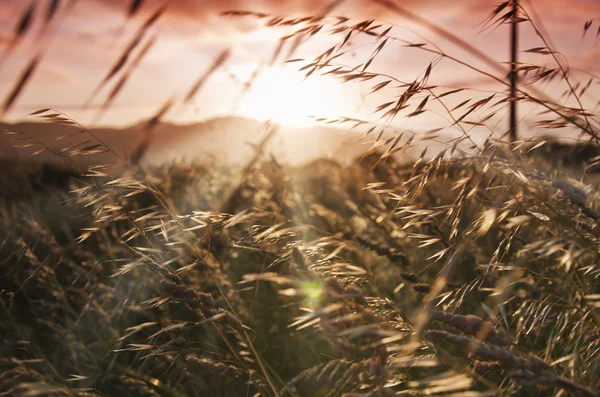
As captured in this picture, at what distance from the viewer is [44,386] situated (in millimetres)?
1055

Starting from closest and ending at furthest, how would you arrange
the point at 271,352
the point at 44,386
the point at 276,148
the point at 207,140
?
the point at 44,386, the point at 271,352, the point at 276,148, the point at 207,140

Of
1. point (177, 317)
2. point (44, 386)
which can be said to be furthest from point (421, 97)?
point (177, 317)

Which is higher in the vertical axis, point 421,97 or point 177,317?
point 421,97

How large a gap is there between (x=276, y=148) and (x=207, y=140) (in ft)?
3.61

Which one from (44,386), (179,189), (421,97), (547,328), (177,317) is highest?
(421,97)

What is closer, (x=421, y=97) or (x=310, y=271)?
(x=310, y=271)

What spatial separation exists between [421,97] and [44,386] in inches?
48.4

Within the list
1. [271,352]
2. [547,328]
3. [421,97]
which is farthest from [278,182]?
[421,97]

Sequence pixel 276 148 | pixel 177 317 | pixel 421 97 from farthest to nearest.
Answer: pixel 276 148, pixel 177 317, pixel 421 97

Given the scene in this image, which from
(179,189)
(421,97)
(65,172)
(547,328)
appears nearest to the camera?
(421,97)

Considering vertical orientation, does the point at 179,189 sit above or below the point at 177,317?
below

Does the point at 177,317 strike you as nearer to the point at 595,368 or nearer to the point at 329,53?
the point at 329,53

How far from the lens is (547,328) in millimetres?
2160

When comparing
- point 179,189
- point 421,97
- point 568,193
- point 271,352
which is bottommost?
point 179,189
